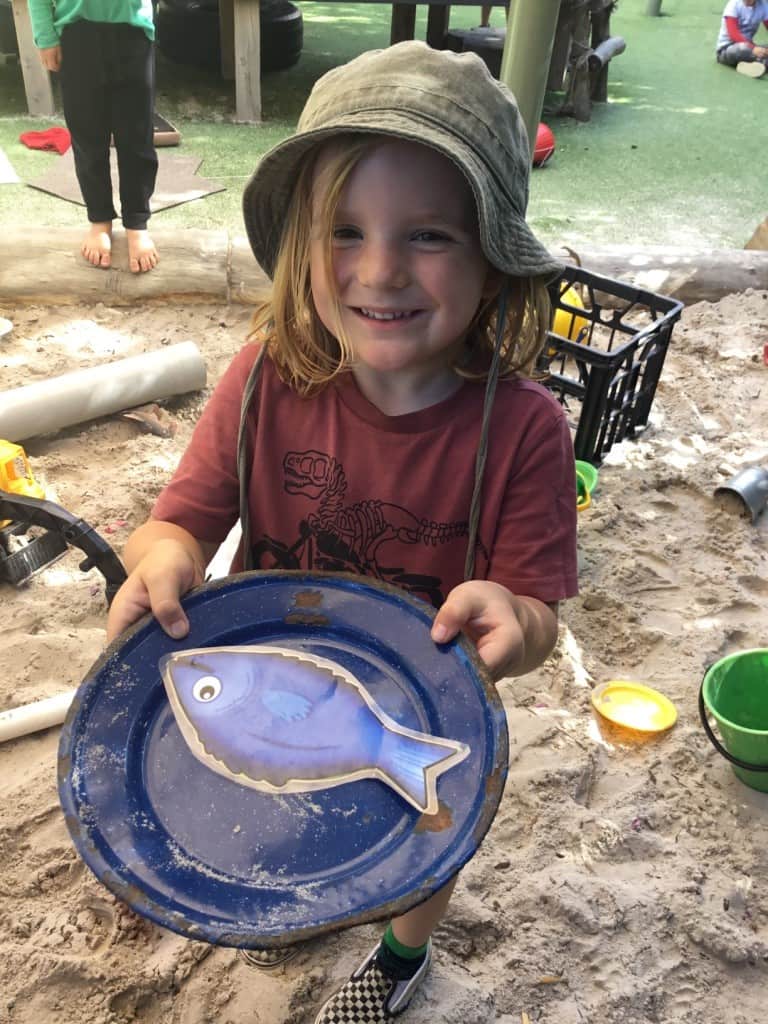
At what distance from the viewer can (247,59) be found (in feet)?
19.0

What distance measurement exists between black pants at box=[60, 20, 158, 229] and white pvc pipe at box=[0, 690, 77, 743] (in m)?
2.50

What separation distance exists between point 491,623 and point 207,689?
0.39 meters

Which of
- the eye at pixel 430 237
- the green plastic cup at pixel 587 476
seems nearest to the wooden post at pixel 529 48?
the green plastic cup at pixel 587 476

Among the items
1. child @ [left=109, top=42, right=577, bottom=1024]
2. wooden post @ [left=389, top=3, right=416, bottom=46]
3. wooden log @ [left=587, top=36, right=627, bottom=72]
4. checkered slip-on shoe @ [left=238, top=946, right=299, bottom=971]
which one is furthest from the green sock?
wooden post @ [left=389, top=3, right=416, bottom=46]

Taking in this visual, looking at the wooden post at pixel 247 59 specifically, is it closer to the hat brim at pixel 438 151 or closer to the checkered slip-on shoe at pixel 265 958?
the hat brim at pixel 438 151

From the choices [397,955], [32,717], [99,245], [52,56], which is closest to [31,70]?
[52,56]

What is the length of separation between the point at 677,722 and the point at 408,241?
1.50m

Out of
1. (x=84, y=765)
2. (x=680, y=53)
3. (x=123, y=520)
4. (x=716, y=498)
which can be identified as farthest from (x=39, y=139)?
(x=680, y=53)

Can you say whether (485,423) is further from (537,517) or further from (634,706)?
(634,706)

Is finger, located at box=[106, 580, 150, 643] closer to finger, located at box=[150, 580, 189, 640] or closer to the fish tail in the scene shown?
finger, located at box=[150, 580, 189, 640]

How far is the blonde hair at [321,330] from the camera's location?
4.25 ft

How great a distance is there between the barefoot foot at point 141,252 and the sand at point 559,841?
3.47ft

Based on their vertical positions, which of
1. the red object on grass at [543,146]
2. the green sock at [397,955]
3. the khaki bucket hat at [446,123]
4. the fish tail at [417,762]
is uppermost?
the khaki bucket hat at [446,123]

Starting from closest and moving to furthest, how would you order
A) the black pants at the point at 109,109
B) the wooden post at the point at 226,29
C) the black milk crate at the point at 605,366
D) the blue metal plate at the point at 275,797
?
the blue metal plate at the point at 275,797 < the black milk crate at the point at 605,366 < the black pants at the point at 109,109 < the wooden post at the point at 226,29
